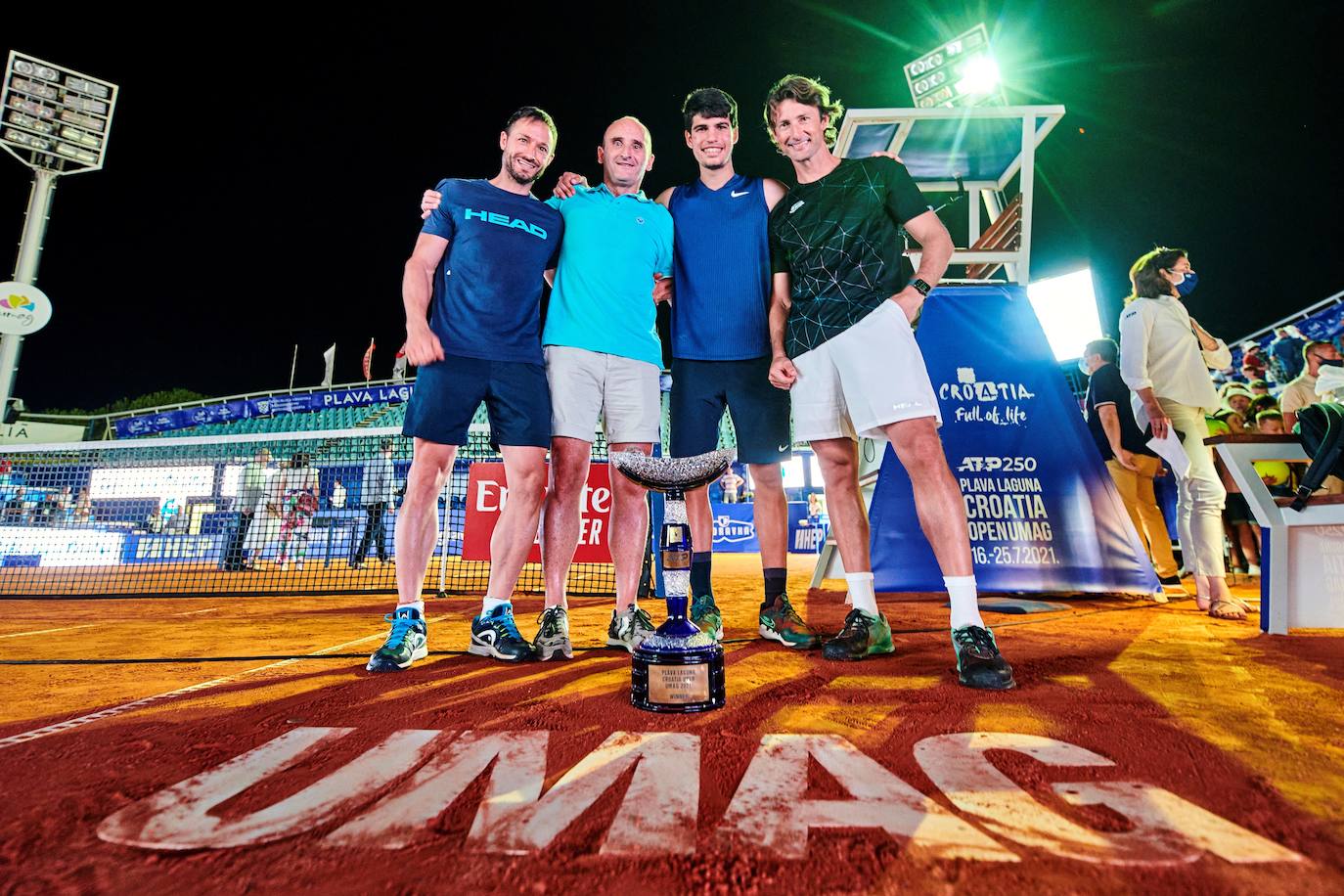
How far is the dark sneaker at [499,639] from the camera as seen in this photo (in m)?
2.42

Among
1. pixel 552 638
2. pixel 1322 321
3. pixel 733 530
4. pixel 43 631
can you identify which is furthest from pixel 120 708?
pixel 1322 321

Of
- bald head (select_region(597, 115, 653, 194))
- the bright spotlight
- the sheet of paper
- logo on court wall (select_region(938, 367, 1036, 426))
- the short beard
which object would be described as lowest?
the sheet of paper

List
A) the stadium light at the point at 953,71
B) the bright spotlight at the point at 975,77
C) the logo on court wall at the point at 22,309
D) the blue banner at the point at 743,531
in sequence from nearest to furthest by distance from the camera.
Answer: the bright spotlight at the point at 975,77 → the stadium light at the point at 953,71 → the blue banner at the point at 743,531 → the logo on court wall at the point at 22,309

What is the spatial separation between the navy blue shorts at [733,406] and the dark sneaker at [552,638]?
2.90 feet

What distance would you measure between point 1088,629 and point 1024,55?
2594 centimetres

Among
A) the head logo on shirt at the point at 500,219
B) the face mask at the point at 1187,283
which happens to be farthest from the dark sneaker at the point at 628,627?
the face mask at the point at 1187,283

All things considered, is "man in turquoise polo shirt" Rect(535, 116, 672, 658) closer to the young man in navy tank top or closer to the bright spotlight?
the young man in navy tank top

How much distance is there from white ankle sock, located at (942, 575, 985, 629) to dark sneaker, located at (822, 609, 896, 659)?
0.37 metres

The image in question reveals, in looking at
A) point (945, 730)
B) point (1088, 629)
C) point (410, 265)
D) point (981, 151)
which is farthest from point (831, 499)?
point (981, 151)

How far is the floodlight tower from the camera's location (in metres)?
20.9

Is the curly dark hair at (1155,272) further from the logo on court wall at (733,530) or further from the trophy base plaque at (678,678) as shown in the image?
the logo on court wall at (733,530)

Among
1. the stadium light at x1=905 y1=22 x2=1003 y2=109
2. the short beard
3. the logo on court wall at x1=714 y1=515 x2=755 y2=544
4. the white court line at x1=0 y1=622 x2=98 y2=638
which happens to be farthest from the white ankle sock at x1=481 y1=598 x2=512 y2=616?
the stadium light at x1=905 y1=22 x2=1003 y2=109

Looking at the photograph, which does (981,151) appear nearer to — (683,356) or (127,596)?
(683,356)

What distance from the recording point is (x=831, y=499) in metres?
2.73
